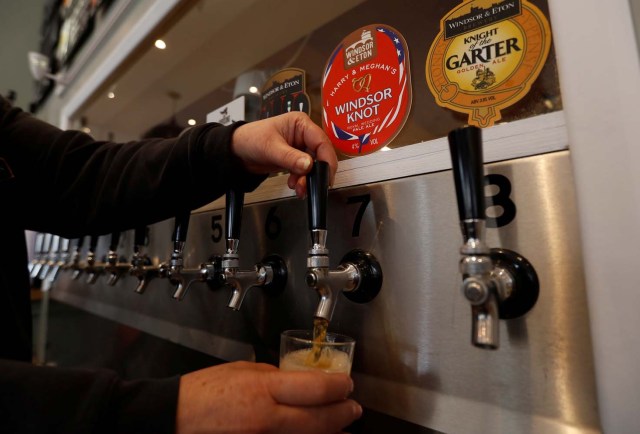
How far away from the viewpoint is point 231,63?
35.9 inches

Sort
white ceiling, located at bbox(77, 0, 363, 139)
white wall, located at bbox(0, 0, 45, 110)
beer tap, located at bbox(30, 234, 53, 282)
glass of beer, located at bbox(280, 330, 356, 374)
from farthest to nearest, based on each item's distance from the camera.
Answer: white wall, located at bbox(0, 0, 45, 110) → beer tap, located at bbox(30, 234, 53, 282) → white ceiling, located at bbox(77, 0, 363, 139) → glass of beer, located at bbox(280, 330, 356, 374)

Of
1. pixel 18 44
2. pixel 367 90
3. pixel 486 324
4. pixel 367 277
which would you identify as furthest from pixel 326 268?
pixel 18 44

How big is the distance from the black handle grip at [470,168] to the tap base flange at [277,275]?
1.17 feet

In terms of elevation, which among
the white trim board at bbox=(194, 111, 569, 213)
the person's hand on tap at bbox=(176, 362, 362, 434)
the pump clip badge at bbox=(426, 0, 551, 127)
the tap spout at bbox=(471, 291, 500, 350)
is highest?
the pump clip badge at bbox=(426, 0, 551, 127)

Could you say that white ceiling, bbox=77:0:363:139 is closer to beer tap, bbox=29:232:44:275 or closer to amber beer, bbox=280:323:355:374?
amber beer, bbox=280:323:355:374

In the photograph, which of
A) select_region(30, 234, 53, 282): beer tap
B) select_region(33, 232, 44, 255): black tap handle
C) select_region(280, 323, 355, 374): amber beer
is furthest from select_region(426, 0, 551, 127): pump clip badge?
select_region(33, 232, 44, 255): black tap handle

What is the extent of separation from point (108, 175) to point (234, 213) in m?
0.31

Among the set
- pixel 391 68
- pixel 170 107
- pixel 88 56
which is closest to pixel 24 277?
pixel 170 107

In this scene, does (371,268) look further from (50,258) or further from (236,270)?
(50,258)

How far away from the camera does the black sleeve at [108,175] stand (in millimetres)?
594

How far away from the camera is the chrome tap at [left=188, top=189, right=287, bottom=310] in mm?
548

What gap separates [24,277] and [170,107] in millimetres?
609

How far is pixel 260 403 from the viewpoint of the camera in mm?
356

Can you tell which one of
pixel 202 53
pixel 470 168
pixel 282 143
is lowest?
pixel 470 168
